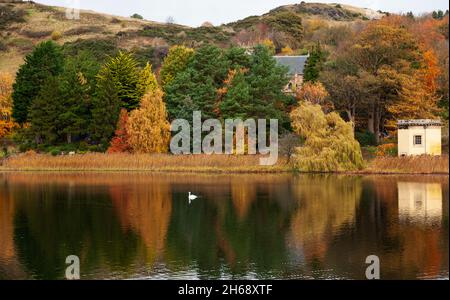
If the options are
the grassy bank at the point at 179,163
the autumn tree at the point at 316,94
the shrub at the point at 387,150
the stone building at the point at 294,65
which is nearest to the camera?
the grassy bank at the point at 179,163

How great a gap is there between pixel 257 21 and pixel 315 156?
219ft

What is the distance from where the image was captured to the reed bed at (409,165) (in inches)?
1547

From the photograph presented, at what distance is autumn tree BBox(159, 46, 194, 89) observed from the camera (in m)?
54.6

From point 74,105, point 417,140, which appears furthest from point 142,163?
point 417,140

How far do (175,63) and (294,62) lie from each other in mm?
19035

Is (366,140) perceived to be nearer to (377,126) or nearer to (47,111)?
(377,126)

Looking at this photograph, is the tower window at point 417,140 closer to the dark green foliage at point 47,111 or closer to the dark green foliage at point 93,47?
the dark green foliage at point 47,111

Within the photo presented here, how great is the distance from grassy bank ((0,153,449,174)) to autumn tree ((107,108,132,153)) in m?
1.10

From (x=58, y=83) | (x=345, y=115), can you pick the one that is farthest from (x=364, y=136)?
(x=58, y=83)

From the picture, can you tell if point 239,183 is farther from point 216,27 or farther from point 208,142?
point 216,27

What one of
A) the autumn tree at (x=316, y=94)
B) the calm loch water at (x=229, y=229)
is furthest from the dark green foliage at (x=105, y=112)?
the autumn tree at (x=316, y=94)

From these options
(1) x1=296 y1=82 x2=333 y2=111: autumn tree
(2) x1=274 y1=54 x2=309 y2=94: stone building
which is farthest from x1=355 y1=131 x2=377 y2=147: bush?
(2) x1=274 y1=54 x2=309 y2=94: stone building

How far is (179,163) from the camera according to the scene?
45812mm

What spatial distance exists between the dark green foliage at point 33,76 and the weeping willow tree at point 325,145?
21.3m
